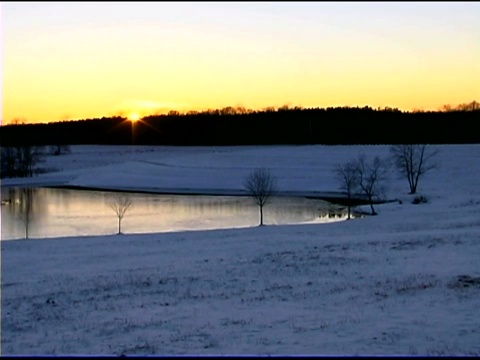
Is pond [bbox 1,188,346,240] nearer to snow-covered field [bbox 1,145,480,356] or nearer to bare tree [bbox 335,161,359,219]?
bare tree [bbox 335,161,359,219]

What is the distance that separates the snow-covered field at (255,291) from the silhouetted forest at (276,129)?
2893 inches

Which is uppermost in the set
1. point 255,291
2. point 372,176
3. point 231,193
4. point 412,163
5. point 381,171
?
point 412,163

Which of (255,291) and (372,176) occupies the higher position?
(372,176)

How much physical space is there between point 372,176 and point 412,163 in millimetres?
9330

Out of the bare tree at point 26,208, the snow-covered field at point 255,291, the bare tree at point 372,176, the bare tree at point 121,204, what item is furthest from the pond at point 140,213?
the snow-covered field at point 255,291

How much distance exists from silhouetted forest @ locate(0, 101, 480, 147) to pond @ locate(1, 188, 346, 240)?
4526cm

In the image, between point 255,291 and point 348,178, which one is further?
point 348,178

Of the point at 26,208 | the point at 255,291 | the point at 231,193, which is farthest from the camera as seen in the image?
the point at 231,193

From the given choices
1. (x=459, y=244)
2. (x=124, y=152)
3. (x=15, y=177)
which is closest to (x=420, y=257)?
(x=459, y=244)

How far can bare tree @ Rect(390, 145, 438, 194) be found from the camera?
6650cm

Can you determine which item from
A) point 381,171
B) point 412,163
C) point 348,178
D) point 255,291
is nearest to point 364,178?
point 412,163

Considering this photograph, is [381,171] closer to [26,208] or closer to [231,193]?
[231,193]

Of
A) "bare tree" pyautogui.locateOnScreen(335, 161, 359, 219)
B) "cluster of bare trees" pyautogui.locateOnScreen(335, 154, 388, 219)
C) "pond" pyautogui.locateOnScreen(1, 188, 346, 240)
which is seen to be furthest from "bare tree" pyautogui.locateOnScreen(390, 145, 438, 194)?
"pond" pyautogui.locateOnScreen(1, 188, 346, 240)

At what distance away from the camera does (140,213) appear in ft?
165
